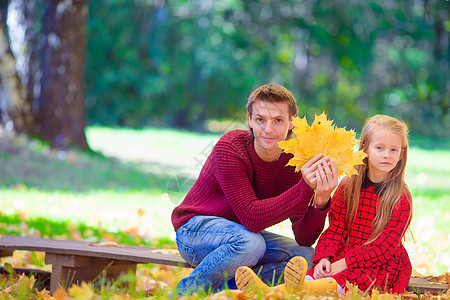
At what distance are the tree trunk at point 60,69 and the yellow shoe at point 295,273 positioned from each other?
7.60 meters

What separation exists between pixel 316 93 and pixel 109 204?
1922 cm

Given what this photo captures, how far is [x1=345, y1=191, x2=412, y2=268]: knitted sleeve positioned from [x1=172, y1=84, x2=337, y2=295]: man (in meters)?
0.26

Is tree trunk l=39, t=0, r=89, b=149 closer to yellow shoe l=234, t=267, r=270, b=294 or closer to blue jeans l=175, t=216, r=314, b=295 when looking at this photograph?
blue jeans l=175, t=216, r=314, b=295

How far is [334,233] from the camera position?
3.03 meters

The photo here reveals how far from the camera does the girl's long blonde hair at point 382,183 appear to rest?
2.90 meters

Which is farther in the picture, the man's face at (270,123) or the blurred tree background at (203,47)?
the blurred tree background at (203,47)

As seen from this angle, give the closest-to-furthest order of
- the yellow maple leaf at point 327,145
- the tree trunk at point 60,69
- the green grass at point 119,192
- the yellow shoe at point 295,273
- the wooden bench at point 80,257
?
the yellow shoe at point 295,273
the yellow maple leaf at point 327,145
the wooden bench at point 80,257
the green grass at point 119,192
the tree trunk at point 60,69

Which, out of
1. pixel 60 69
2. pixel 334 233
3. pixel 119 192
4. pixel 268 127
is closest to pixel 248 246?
pixel 334 233

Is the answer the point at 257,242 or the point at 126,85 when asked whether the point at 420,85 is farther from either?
the point at 257,242

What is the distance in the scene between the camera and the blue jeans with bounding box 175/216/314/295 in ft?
9.18

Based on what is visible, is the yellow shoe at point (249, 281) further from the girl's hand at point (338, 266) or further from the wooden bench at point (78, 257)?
the wooden bench at point (78, 257)

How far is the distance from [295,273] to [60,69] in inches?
317

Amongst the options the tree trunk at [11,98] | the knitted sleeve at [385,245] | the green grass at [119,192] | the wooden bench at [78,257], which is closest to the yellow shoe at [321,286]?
the knitted sleeve at [385,245]

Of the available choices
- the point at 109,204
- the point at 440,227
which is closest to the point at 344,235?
the point at 440,227
